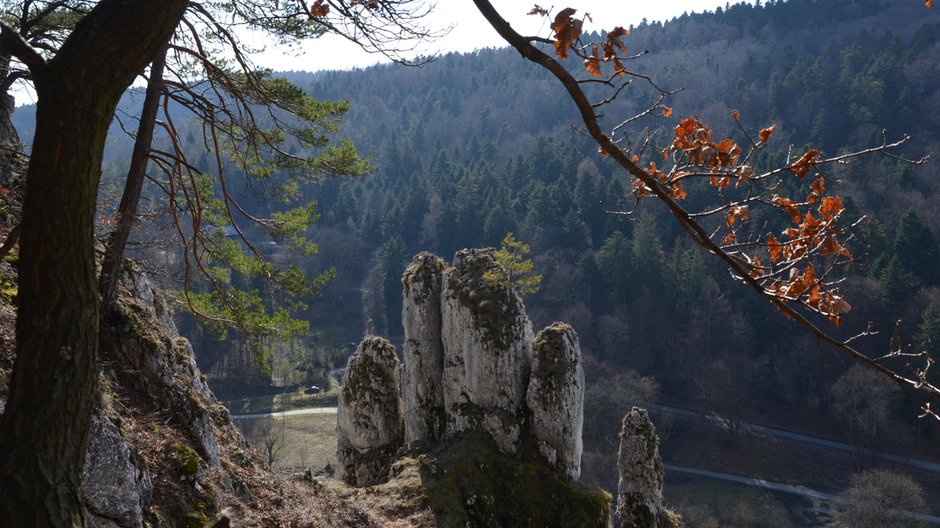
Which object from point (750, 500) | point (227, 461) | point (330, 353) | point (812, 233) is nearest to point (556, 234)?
point (330, 353)

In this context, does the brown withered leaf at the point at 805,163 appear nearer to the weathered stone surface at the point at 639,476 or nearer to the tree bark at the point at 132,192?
the tree bark at the point at 132,192

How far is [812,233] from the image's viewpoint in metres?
2.76

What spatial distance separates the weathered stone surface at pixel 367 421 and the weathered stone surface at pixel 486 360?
1681 millimetres

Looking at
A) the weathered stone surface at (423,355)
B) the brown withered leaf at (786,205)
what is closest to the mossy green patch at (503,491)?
the weathered stone surface at (423,355)

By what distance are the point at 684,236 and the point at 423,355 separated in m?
37.3

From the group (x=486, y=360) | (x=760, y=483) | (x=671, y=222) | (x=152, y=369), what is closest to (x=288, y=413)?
(x=760, y=483)

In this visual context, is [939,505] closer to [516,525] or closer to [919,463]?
[919,463]

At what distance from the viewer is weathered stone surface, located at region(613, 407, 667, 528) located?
15469mm

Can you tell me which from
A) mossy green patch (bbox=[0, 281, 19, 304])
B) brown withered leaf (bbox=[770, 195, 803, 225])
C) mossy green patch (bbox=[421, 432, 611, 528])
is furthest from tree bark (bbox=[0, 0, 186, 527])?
mossy green patch (bbox=[421, 432, 611, 528])

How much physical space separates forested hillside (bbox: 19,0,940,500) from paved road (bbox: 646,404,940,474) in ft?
3.11

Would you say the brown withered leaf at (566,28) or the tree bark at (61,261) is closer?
the brown withered leaf at (566,28)

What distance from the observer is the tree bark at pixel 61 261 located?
2600 mm

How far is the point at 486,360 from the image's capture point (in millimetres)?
15445

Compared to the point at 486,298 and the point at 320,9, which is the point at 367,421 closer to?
the point at 486,298
